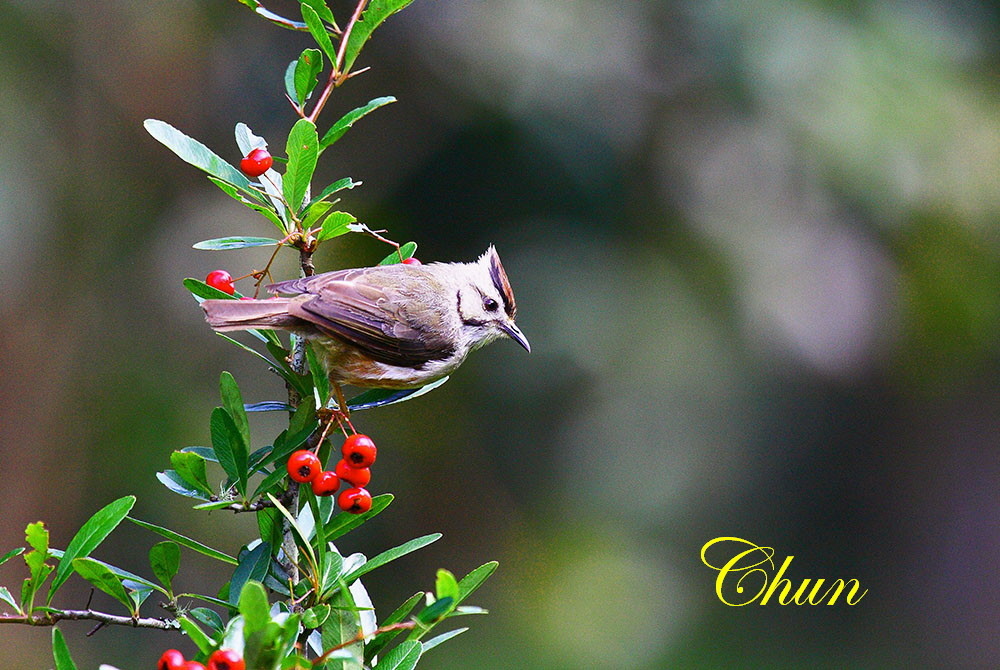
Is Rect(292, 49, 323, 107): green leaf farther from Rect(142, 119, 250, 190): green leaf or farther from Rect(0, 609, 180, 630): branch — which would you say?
Rect(0, 609, 180, 630): branch

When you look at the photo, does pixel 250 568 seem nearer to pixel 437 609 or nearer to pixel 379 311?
pixel 437 609

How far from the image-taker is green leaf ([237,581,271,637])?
141 cm

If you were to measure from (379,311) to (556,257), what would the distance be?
3.64 m

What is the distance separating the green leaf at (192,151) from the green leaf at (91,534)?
25.9 inches

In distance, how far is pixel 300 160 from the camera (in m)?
1.96

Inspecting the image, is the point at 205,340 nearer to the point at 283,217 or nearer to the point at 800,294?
the point at 800,294

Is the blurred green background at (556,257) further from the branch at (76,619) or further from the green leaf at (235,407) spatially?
the branch at (76,619)

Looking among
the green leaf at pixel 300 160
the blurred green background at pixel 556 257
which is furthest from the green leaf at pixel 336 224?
the blurred green background at pixel 556 257

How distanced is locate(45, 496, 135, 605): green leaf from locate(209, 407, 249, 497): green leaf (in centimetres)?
19

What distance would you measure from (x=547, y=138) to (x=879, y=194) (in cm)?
198

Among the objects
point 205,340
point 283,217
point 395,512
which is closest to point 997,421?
point 395,512

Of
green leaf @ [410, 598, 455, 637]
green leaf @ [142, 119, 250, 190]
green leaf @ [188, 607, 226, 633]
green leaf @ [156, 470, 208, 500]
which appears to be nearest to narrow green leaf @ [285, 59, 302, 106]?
green leaf @ [142, 119, 250, 190]

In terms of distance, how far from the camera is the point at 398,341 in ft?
9.53

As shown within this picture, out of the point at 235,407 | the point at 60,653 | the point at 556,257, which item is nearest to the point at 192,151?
the point at 235,407
